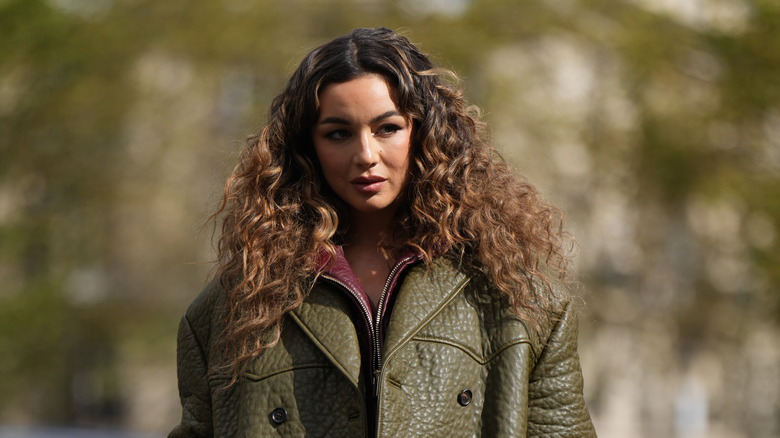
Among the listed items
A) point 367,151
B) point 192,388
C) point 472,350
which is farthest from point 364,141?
point 192,388

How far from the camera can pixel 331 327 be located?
11.1ft

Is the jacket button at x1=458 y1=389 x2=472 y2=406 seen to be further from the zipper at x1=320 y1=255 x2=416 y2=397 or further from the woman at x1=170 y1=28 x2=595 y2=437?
the zipper at x1=320 y1=255 x2=416 y2=397

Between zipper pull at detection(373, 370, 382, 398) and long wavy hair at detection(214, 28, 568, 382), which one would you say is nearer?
zipper pull at detection(373, 370, 382, 398)

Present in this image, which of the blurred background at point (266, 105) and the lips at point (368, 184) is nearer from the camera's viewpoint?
the lips at point (368, 184)

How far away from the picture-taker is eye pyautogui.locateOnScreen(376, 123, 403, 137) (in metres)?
3.45

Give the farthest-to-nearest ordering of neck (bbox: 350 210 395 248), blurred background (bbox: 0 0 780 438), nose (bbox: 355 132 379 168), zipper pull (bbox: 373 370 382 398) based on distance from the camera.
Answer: blurred background (bbox: 0 0 780 438), neck (bbox: 350 210 395 248), nose (bbox: 355 132 379 168), zipper pull (bbox: 373 370 382 398)

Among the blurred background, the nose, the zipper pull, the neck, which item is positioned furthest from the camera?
the blurred background

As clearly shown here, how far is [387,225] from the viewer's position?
3.59 metres

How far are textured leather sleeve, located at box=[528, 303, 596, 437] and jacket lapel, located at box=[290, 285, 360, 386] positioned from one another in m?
0.47

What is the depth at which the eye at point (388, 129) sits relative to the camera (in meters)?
3.45

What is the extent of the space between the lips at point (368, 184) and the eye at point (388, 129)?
4.4 inches

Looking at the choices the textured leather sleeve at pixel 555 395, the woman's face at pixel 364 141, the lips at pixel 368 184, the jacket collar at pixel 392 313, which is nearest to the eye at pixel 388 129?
the woman's face at pixel 364 141

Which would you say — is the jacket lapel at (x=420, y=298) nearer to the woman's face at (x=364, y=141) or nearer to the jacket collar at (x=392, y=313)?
the jacket collar at (x=392, y=313)

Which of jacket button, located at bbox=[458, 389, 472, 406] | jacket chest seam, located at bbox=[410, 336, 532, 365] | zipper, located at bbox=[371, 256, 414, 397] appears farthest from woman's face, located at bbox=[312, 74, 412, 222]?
jacket button, located at bbox=[458, 389, 472, 406]
